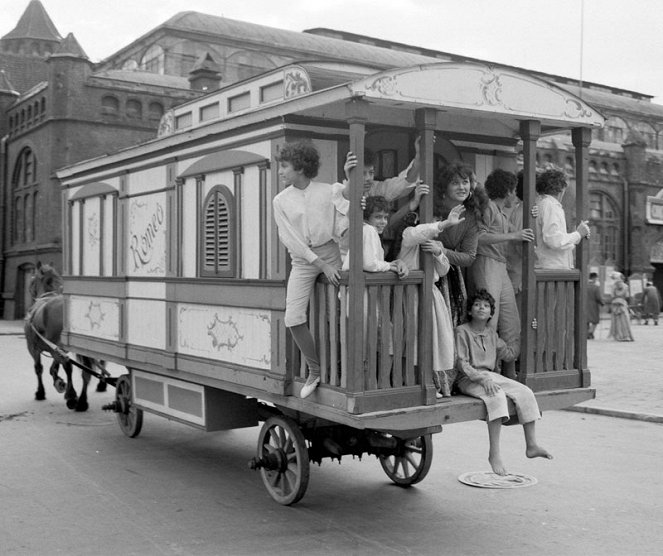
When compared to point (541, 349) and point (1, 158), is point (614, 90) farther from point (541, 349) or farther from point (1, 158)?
point (541, 349)

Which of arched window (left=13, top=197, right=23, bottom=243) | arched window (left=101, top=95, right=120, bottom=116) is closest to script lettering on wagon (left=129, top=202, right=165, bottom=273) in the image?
arched window (left=101, top=95, right=120, bottom=116)

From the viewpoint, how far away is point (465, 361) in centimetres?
624

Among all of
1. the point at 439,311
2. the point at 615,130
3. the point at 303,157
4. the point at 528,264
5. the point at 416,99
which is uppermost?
the point at 615,130

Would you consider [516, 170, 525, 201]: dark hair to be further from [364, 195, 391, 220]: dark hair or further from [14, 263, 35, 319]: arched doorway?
[14, 263, 35, 319]: arched doorway

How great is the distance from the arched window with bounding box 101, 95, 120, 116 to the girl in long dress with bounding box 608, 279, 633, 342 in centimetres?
2054

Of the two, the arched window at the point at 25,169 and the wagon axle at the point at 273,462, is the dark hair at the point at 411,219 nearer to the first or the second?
the wagon axle at the point at 273,462

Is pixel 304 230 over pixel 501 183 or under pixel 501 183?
under

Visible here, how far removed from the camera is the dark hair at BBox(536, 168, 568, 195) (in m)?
6.82

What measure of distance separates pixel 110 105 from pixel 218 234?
2862cm

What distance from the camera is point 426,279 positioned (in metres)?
5.95

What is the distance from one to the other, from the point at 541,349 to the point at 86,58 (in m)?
30.6

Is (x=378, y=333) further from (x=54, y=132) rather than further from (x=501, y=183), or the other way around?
(x=54, y=132)

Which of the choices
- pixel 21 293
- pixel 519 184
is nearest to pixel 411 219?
pixel 519 184

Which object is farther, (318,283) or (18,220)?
(18,220)
